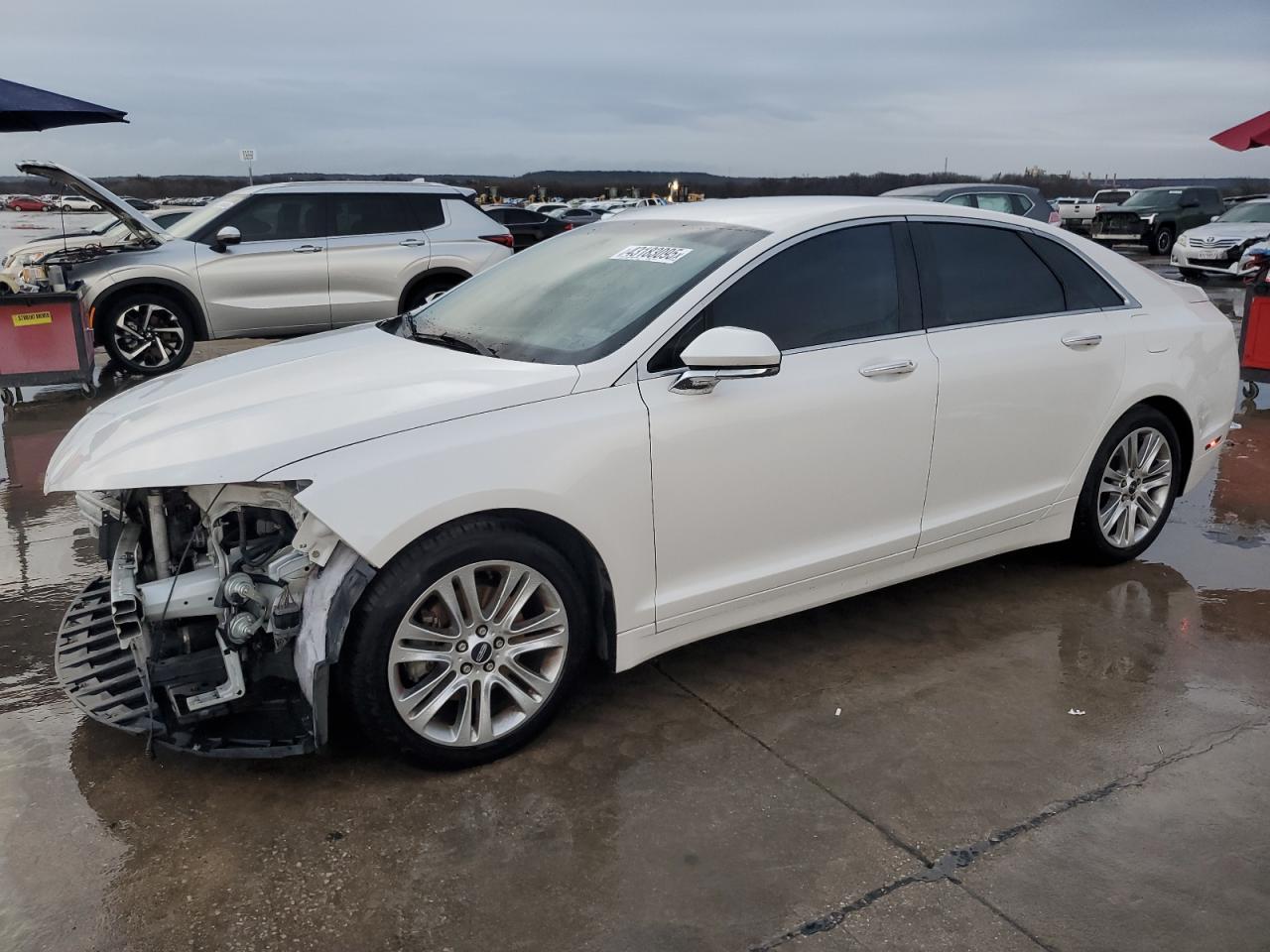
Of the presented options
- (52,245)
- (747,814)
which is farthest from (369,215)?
(747,814)

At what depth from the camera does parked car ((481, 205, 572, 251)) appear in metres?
24.8

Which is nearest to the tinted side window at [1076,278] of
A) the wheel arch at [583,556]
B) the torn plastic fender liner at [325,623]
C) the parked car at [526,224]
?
the wheel arch at [583,556]

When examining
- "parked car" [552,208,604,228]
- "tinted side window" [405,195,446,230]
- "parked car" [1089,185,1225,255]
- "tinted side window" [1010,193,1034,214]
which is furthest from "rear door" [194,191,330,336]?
"parked car" [1089,185,1225,255]

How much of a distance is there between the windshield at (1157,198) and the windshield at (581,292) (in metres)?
25.5

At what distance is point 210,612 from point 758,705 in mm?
1783

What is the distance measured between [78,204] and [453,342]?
809cm

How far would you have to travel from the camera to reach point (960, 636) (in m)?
4.13

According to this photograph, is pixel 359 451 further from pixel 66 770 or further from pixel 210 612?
pixel 66 770

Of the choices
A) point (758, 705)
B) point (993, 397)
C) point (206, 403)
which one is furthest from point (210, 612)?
point (993, 397)

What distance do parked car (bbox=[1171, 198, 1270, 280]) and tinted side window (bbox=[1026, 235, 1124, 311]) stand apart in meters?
16.2

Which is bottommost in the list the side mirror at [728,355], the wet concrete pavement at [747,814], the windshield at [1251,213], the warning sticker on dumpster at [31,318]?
the wet concrete pavement at [747,814]

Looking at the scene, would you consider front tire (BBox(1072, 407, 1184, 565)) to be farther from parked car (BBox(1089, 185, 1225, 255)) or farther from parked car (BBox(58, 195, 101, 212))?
parked car (BBox(1089, 185, 1225, 255))

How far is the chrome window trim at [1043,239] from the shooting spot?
4.03 m

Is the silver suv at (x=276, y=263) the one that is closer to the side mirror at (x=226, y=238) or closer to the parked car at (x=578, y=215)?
the side mirror at (x=226, y=238)
